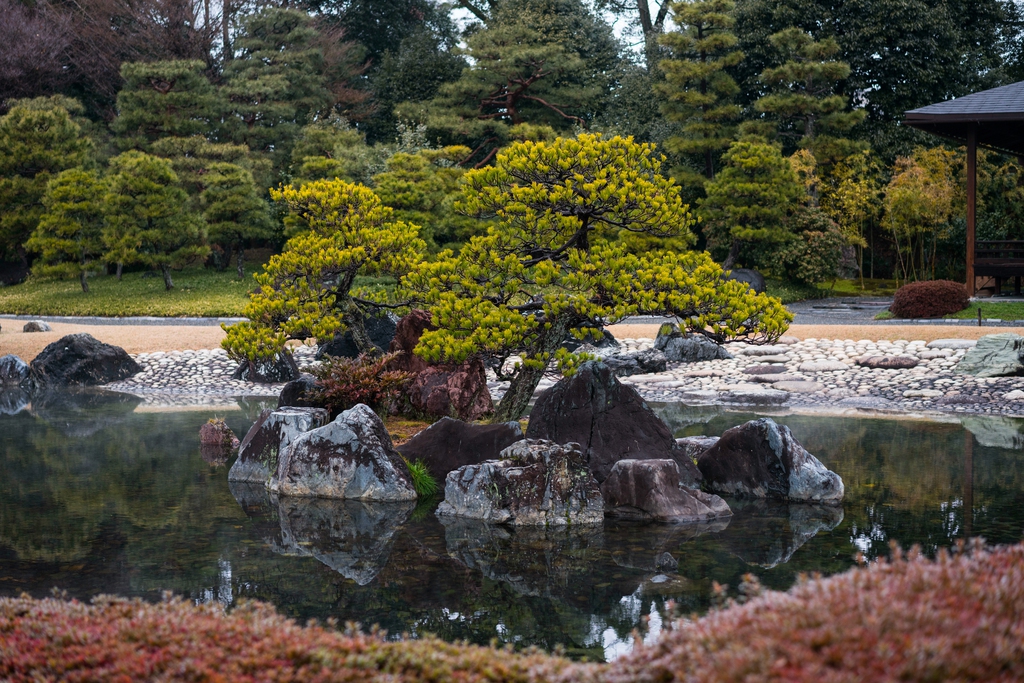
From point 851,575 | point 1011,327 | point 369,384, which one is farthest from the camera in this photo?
point 1011,327

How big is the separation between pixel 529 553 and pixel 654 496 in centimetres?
125

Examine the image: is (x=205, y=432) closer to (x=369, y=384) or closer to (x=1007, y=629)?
(x=369, y=384)

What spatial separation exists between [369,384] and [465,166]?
20.9m

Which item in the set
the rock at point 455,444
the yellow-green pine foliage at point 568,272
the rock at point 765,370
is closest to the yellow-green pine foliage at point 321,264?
the yellow-green pine foliage at point 568,272

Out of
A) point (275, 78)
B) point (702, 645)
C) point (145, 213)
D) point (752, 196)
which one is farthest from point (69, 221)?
point (702, 645)

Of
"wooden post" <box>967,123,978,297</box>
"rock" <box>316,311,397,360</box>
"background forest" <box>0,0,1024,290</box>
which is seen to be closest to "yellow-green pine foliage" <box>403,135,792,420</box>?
"rock" <box>316,311,397,360</box>

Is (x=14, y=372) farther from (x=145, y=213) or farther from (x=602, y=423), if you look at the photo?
(x=602, y=423)

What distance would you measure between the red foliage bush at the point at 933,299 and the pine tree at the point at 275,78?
64.4ft

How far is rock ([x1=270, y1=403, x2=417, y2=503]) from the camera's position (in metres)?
7.16

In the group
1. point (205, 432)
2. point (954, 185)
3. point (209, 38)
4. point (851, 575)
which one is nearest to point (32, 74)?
point (209, 38)

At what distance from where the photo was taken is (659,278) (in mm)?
7328

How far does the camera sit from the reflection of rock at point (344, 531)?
552 cm

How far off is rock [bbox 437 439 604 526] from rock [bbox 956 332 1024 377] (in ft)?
24.5

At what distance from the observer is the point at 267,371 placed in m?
14.2
